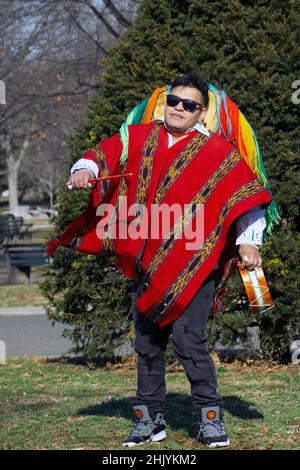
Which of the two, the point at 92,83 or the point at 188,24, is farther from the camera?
the point at 92,83

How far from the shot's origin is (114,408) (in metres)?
5.96

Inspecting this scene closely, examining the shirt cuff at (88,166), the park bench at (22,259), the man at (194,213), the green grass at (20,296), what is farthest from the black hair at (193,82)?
the park bench at (22,259)

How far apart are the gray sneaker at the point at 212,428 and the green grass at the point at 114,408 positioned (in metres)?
0.06

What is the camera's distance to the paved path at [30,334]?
10.8 m

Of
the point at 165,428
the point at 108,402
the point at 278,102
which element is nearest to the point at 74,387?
the point at 108,402

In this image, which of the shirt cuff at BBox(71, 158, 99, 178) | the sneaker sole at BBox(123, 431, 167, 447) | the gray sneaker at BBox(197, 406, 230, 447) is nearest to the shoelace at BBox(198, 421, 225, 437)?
the gray sneaker at BBox(197, 406, 230, 447)

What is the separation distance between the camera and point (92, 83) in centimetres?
2494

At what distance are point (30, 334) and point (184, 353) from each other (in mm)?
7559

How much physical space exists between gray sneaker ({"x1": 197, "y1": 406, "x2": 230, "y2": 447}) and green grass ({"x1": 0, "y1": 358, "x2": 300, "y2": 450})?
6 centimetres

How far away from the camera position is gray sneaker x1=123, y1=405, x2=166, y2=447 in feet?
16.3

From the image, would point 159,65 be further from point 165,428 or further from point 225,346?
point 165,428

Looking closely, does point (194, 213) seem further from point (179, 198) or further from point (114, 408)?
point (114, 408)

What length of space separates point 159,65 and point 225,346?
2.14 meters
